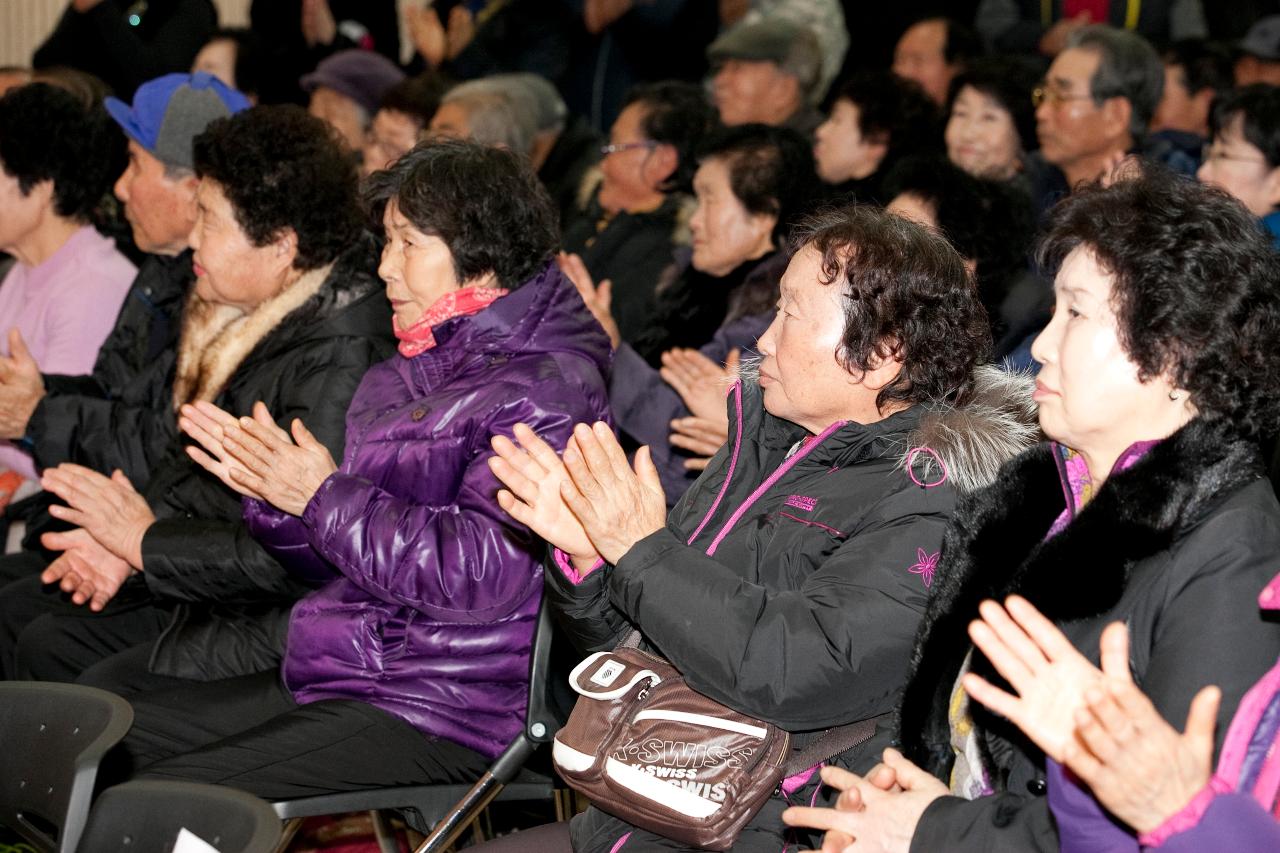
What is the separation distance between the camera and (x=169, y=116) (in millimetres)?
3604

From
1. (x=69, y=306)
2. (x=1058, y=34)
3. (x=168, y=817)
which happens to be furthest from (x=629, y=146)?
(x=168, y=817)

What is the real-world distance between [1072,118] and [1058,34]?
156 centimetres

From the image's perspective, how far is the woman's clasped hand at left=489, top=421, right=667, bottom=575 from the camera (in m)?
1.94

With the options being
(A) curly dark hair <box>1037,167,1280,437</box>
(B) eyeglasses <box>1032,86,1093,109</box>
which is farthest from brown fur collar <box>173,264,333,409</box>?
(B) eyeglasses <box>1032,86,1093,109</box>

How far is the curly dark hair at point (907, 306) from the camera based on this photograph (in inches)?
82.7

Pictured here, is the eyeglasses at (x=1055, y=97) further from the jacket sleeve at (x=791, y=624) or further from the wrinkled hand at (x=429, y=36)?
the wrinkled hand at (x=429, y=36)

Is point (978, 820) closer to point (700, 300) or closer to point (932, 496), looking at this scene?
point (932, 496)

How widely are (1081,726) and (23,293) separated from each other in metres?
3.65

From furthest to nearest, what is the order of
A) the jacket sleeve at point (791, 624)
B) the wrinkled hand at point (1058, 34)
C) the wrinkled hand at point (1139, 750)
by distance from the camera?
the wrinkled hand at point (1058, 34), the jacket sleeve at point (791, 624), the wrinkled hand at point (1139, 750)

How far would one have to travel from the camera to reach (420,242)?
2.74 meters

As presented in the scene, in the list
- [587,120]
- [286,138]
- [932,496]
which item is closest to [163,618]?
[286,138]

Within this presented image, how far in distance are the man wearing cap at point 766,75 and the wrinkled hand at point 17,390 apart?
293 centimetres

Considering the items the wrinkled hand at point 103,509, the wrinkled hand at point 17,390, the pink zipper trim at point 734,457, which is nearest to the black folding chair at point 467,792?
the pink zipper trim at point 734,457

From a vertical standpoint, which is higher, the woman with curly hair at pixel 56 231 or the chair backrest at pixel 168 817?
the chair backrest at pixel 168 817
